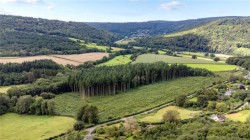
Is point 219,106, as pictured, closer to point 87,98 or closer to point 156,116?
point 156,116

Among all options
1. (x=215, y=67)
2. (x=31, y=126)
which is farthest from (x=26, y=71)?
(x=215, y=67)

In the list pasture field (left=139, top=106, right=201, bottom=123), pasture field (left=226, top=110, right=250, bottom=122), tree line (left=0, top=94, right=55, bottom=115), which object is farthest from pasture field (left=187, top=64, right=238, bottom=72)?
tree line (left=0, top=94, right=55, bottom=115)

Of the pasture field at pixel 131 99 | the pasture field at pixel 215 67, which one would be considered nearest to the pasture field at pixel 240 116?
the pasture field at pixel 131 99

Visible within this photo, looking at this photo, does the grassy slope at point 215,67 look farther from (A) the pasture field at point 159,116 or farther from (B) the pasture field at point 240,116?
(B) the pasture field at point 240,116

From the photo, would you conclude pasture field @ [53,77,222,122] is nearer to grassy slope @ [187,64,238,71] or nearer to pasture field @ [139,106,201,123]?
pasture field @ [139,106,201,123]

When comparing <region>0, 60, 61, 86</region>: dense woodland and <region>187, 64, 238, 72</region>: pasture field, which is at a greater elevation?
<region>0, 60, 61, 86</region>: dense woodland

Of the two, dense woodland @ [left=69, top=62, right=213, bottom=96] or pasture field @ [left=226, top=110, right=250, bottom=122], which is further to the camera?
dense woodland @ [left=69, top=62, right=213, bottom=96]

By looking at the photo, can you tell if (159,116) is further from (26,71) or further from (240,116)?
(26,71)
